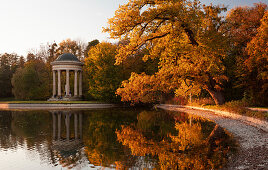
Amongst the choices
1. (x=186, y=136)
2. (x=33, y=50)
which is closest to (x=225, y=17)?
(x=186, y=136)

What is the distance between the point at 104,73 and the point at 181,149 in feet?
113

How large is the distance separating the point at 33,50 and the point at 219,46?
6975 centimetres

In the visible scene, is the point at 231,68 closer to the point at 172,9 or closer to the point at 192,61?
the point at 192,61

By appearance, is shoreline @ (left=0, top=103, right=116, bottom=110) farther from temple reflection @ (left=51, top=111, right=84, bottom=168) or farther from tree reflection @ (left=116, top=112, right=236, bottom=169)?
tree reflection @ (left=116, top=112, right=236, bottom=169)

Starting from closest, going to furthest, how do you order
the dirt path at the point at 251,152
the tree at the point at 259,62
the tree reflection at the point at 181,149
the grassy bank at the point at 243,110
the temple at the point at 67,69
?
1. the dirt path at the point at 251,152
2. the tree reflection at the point at 181,149
3. the grassy bank at the point at 243,110
4. the tree at the point at 259,62
5. the temple at the point at 67,69

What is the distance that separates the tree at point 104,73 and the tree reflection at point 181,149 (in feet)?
96.6

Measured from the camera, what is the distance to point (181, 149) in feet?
A: 32.6

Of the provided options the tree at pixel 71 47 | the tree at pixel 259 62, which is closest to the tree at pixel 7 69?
the tree at pixel 71 47

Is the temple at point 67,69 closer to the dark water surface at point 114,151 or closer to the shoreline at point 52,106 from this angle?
the shoreline at point 52,106

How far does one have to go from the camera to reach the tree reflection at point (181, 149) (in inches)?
312

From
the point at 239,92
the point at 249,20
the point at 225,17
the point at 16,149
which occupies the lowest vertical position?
the point at 16,149

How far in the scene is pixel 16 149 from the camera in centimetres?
1063

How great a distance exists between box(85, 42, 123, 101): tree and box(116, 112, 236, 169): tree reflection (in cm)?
2945

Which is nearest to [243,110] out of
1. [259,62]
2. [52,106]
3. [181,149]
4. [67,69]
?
[259,62]
